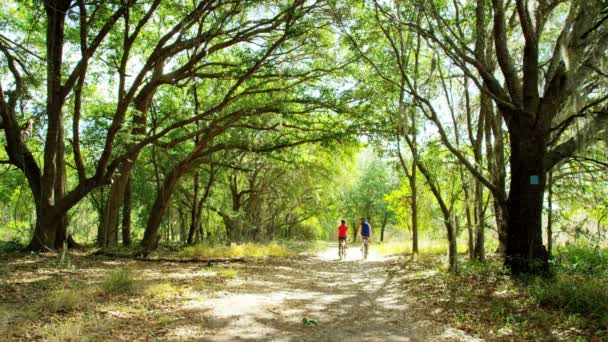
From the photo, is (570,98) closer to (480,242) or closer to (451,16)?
(451,16)

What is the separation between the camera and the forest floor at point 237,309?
15.6 ft


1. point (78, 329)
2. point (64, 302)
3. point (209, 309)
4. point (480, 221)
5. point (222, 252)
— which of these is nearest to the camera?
point (78, 329)

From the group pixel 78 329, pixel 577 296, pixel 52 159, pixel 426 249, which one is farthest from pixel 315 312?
pixel 426 249

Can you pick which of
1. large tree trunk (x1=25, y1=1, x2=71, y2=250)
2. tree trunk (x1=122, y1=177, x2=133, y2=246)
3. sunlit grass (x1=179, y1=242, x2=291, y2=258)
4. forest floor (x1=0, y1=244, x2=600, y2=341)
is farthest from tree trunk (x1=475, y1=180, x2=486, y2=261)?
tree trunk (x1=122, y1=177, x2=133, y2=246)

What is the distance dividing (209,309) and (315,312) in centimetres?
164

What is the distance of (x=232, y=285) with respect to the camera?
27.4 feet

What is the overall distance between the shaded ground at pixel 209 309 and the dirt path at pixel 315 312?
0.04ft

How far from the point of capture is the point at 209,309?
5.99 meters

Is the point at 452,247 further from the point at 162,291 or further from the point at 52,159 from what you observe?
the point at 52,159

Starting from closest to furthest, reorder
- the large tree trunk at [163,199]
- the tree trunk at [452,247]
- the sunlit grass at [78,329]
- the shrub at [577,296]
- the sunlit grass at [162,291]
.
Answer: the sunlit grass at [78,329], the shrub at [577,296], the sunlit grass at [162,291], the tree trunk at [452,247], the large tree trunk at [163,199]

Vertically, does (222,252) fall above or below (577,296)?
below

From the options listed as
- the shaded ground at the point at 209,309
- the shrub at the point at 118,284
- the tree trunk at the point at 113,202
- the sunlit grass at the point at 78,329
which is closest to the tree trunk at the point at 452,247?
the shaded ground at the point at 209,309

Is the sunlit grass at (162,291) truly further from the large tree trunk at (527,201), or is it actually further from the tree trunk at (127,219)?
the tree trunk at (127,219)

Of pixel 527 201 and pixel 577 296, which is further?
pixel 527 201
